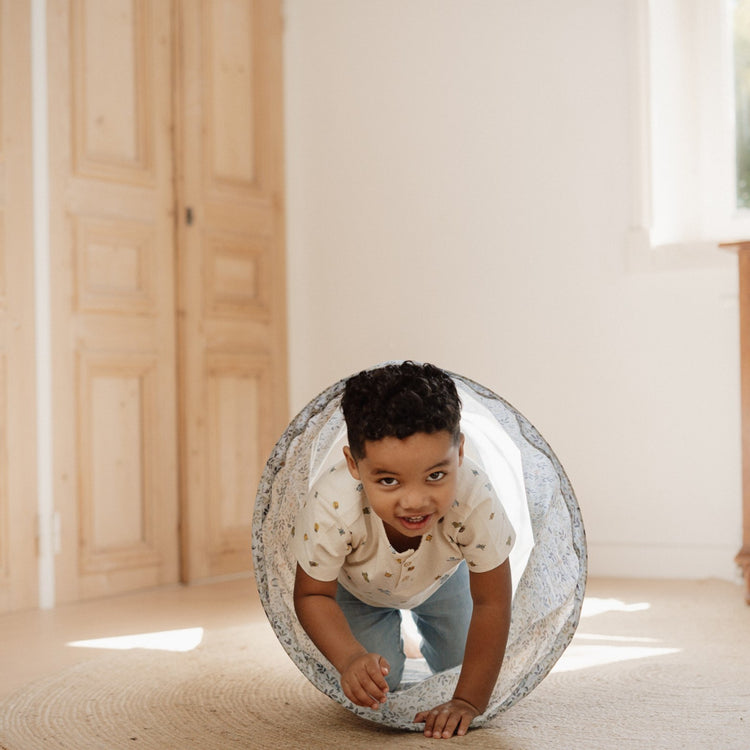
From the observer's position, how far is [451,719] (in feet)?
5.33

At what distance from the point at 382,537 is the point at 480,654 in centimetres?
24

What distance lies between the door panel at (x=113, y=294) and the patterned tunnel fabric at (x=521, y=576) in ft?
4.31

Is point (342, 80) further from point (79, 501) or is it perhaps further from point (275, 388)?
point (79, 501)

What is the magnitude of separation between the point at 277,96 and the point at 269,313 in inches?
31.2

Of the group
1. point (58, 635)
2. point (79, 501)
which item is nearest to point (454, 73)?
point (79, 501)

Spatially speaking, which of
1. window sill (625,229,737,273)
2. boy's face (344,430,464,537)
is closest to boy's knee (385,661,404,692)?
boy's face (344,430,464,537)

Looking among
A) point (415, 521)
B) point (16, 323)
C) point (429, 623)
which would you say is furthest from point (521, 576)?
point (16, 323)

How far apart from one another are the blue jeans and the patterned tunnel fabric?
6 cm

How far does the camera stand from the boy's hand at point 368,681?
1.50 meters

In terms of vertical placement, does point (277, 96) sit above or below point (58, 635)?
above

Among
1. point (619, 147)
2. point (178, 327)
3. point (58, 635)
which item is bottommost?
point (58, 635)

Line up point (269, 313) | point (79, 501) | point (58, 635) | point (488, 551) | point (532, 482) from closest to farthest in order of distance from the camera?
point (488, 551)
point (532, 482)
point (58, 635)
point (79, 501)
point (269, 313)

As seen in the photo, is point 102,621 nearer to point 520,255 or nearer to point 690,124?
point 520,255

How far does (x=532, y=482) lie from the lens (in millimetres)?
1896
